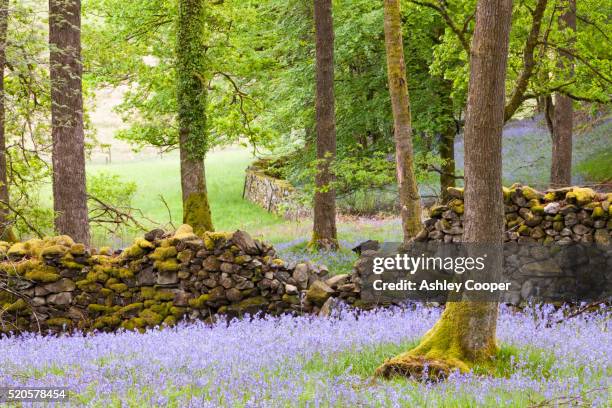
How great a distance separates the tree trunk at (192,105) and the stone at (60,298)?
16.6ft

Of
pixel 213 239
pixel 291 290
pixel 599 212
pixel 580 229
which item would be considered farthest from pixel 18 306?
pixel 599 212

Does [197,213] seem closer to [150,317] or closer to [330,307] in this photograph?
[150,317]

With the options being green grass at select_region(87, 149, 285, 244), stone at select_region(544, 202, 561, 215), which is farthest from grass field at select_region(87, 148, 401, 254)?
stone at select_region(544, 202, 561, 215)

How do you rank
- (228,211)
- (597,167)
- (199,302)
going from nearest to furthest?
(199,302) → (597,167) → (228,211)

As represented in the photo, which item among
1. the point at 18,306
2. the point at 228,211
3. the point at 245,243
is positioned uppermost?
the point at 245,243

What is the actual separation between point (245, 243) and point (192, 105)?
6064 millimetres

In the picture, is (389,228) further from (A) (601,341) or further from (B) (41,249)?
(A) (601,341)

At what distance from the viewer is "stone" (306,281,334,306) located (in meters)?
11.5

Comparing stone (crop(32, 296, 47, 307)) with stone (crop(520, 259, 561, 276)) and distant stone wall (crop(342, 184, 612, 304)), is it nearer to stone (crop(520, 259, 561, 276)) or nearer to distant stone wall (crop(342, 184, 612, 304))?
distant stone wall (crop(342, 184, 612, 304))

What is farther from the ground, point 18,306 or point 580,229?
point 580,229

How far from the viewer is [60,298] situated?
39.3ft

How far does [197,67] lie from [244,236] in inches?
249

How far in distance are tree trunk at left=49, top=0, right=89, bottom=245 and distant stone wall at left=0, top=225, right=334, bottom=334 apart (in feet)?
5.73

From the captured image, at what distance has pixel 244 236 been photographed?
39.1 feet
